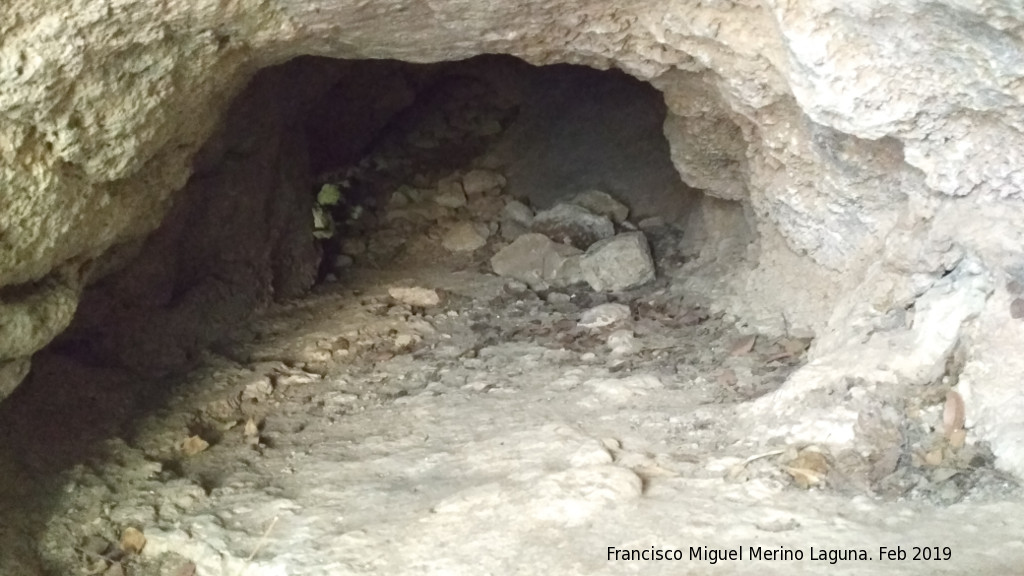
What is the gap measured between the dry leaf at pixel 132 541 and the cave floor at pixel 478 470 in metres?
0.02

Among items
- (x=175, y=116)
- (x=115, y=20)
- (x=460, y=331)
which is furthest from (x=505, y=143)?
(x=115, y=20)

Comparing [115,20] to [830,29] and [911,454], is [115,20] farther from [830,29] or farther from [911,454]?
[911,454]

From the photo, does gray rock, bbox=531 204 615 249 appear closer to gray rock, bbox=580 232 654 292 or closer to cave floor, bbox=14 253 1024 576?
gray rock, bbox=580 232 654 292

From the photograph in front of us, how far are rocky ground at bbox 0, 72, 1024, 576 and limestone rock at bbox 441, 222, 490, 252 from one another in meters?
0.34

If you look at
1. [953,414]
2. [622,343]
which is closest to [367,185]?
[622,343]

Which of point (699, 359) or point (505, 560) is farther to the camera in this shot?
point (699, 359)

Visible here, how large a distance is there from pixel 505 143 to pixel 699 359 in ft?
6.95

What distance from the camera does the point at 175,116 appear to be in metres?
1.88

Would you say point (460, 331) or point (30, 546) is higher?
point (460, 331)

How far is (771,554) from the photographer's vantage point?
1.46 m

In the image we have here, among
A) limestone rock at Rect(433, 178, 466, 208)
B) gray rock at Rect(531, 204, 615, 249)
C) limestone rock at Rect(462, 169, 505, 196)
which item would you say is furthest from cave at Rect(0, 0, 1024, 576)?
limestone rock at Rect(462, 169, 505, 196)

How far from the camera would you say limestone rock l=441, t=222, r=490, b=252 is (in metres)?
3.57

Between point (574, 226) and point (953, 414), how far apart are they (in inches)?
77.2

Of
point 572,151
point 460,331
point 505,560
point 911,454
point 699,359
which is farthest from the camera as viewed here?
point 572,151
